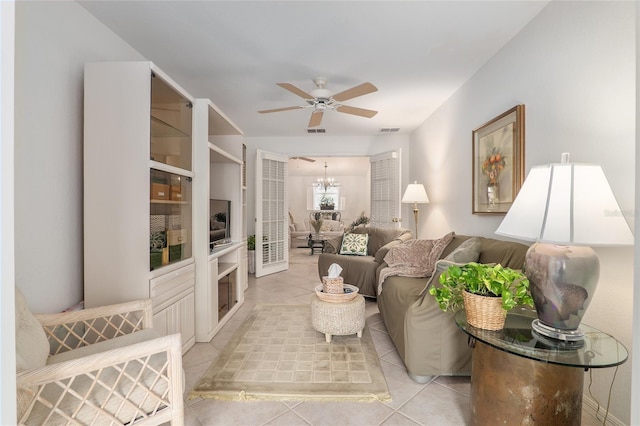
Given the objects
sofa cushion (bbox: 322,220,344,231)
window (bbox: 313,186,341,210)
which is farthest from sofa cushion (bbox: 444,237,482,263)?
window (bbox: 313,186,341,210)

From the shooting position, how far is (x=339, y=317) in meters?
2.35

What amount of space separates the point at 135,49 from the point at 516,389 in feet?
11.7

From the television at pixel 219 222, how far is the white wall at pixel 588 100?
8.91ft

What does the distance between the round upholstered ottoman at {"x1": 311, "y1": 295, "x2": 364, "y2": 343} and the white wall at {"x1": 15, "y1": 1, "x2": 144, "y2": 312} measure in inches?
64.9

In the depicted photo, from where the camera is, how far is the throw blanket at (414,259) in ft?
8.99

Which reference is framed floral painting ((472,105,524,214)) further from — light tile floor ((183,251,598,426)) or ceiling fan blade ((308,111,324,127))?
ceiling fan blade ((308,111,324,127))

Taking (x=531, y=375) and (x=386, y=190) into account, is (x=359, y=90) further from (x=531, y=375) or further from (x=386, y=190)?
(x=386, y=190)

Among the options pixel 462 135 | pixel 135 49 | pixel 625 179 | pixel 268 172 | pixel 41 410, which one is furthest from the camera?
pixel 268 172

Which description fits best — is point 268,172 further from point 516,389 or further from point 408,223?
point 516,389

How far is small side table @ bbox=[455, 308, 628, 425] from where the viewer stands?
1.12 metres

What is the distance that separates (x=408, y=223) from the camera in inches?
199

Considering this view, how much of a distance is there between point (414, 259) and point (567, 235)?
1.80 metres

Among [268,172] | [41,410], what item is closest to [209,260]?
[41,410]

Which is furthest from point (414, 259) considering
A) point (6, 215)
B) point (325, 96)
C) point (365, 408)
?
point (6, 215)
